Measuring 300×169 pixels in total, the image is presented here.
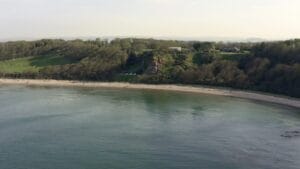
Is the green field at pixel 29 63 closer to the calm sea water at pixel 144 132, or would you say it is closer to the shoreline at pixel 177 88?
the shoreline at pixel 177 88

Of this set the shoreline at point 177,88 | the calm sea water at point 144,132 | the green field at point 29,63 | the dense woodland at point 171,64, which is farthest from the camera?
the green field at point 29,63

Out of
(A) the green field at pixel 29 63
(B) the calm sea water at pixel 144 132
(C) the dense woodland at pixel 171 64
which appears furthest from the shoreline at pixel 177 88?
(A) the green field at pixel 29 63

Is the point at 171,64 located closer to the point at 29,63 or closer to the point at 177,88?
the point at 177,88

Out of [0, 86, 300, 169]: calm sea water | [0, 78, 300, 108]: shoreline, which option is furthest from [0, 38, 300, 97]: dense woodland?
[0, 86, 300, 169]: calm sea water

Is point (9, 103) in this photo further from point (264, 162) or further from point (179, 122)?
point (264, 162)

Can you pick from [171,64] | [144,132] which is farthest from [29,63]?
[144,132]
